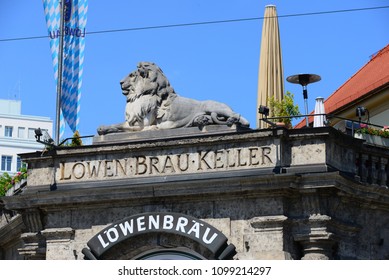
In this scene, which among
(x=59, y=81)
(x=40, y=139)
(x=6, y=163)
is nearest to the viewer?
(x=40, y=139)

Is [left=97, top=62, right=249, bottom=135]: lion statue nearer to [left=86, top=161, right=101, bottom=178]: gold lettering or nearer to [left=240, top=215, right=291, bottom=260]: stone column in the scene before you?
[left=86, top=161, right=101, bottom=178]: gold lettering

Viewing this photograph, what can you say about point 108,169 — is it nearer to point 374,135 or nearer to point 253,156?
point 253,156

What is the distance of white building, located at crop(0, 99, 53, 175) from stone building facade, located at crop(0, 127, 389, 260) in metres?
82.3

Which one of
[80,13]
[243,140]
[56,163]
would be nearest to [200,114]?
[243,140]

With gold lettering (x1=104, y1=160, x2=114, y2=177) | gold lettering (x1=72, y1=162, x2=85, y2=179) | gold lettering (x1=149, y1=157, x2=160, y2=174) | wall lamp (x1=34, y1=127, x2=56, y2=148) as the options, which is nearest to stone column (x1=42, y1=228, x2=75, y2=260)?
gold lettering (x1=72, y1=162, x2=85, y2=179)

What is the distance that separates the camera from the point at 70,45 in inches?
1416

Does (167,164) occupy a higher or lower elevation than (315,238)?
higher

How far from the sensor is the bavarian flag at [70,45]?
1414 inches

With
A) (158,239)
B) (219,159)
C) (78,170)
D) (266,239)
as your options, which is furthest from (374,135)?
(78,170)

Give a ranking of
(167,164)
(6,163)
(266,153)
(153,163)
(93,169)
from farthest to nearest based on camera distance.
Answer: (6,163)
(93,169)
(153,163)
(167,164)
(266,153)

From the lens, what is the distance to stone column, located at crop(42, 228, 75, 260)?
27.8 metres

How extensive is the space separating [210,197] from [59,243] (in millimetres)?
3857

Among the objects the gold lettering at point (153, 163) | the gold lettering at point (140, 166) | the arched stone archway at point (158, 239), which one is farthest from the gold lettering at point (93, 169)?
the arched stone archway at point (158, 239)
